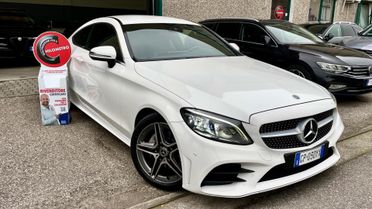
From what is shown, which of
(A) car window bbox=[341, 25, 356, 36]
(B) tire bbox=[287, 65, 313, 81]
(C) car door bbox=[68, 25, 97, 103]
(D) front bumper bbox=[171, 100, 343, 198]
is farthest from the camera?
(A) car window bbox=[341, 25, 356, 36]

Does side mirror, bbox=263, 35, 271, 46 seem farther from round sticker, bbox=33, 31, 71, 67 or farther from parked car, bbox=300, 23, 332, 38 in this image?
parked car, bbox=300, 23, 332, 38

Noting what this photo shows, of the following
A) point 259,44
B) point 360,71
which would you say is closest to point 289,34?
point 259,44

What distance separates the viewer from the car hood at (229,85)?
2.76 meters

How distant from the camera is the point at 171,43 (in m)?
4.03

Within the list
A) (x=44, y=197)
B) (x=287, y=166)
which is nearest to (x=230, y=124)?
(x=287, y=166)

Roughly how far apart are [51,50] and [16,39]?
3526mm

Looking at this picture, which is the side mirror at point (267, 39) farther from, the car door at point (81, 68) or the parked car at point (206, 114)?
the car door at point (81, 68)

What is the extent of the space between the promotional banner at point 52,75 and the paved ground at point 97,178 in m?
0.22

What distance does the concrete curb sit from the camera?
9.44ft

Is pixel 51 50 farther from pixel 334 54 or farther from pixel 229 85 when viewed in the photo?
pixel 334 54

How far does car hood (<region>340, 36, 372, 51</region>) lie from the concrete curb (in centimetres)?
682

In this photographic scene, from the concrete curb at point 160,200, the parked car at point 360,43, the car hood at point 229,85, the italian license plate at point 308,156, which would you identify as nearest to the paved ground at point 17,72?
the car hood at point 229,85

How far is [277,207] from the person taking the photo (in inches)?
114

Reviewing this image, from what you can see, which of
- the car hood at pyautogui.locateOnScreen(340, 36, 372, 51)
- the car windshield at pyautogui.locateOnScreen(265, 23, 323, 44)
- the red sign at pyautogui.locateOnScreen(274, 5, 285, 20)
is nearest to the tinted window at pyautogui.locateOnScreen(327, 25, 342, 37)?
the car hood at pyautogui.locateOnScreen(340, 36, 372, 51)
